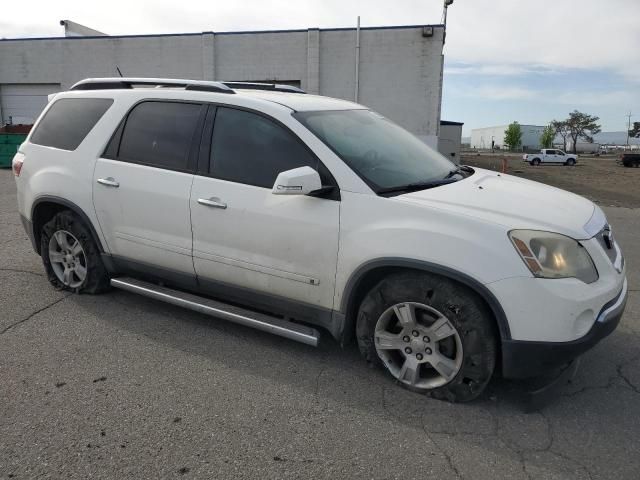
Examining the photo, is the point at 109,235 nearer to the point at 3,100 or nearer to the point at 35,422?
the point at 35,422

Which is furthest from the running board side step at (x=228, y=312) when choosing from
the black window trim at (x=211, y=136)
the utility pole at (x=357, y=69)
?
the utility pole at (x=357, y=69)

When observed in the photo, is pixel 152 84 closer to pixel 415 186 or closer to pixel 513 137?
pixel 415 186

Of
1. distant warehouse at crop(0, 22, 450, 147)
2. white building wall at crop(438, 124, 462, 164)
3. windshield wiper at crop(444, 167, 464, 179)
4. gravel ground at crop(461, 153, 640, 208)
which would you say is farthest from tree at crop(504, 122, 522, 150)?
windshield wiper at crop(444, 167, 464, 179)

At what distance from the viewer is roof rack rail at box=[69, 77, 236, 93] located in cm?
380

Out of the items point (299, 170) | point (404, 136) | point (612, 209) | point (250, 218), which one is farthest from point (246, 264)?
point (612, 209)

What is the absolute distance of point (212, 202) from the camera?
11.5ft

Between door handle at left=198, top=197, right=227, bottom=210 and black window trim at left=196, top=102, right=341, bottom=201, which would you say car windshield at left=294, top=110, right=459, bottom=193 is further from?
door handle at left=198, top=197, right=227, bottom=210

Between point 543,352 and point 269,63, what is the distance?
23.2m

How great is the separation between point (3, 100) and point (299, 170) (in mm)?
29436

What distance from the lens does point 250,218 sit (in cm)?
337

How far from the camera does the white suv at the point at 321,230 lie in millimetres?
2729

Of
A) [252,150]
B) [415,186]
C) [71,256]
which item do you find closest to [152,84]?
[252,150]

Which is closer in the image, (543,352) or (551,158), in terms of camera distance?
(543,352)

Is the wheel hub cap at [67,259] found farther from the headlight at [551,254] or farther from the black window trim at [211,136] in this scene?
the headlight at [551,254]
